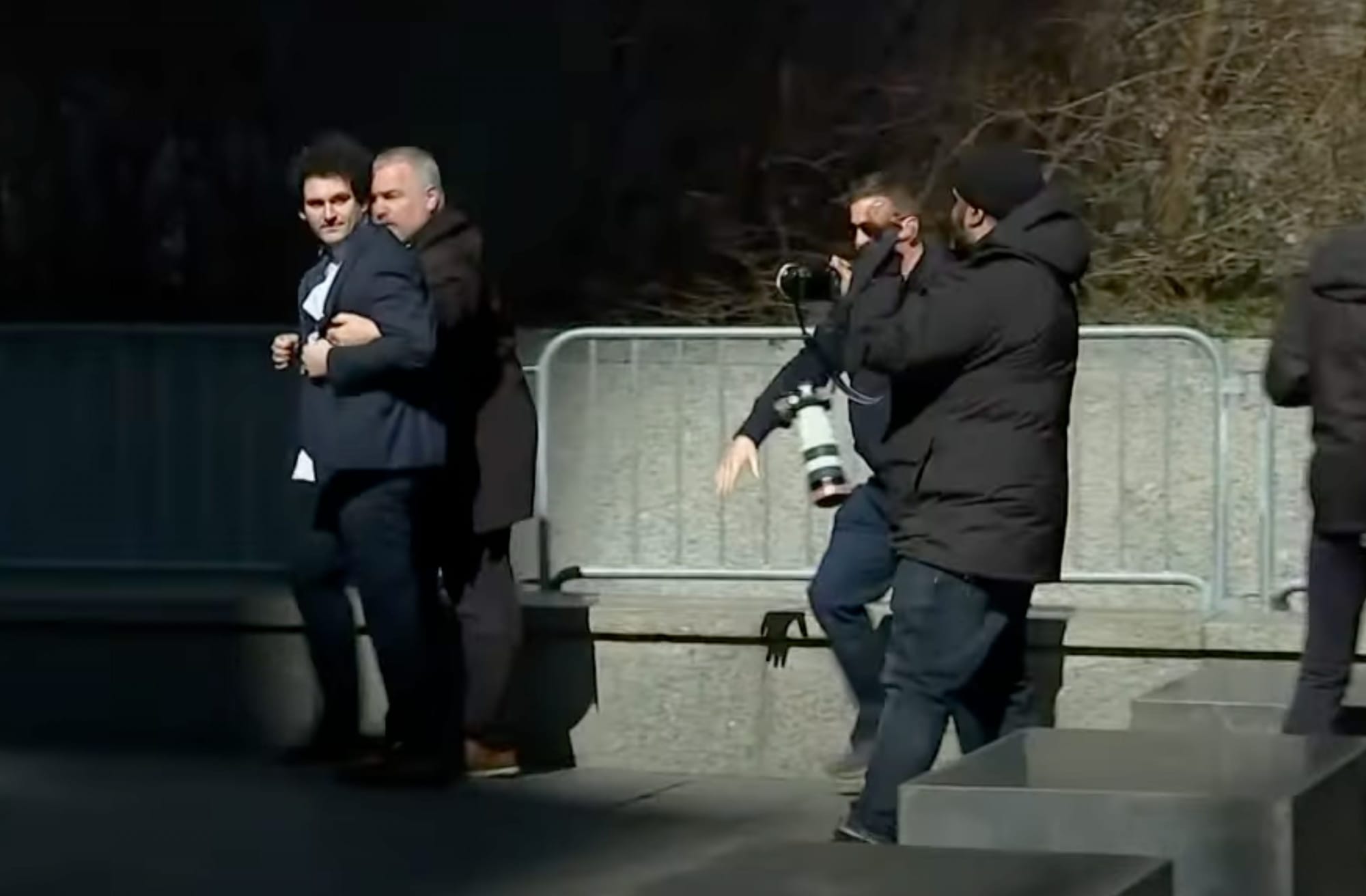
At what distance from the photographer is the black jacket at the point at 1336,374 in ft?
25.7

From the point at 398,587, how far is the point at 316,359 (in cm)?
69

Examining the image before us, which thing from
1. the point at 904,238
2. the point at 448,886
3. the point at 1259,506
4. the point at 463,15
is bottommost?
the point at 448,886

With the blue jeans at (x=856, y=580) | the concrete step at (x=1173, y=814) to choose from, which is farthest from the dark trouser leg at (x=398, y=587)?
the concrete step at (x=1173, y=814)

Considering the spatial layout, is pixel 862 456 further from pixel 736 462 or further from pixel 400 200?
pixel 400 200

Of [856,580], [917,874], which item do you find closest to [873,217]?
[856,580]

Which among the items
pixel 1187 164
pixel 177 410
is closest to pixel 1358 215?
pixel 1187 164

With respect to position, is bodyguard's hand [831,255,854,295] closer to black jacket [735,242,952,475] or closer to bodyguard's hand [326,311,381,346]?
black jacket [735,242,952,475]

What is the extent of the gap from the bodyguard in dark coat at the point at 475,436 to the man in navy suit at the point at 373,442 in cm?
13

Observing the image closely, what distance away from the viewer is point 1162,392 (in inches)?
366

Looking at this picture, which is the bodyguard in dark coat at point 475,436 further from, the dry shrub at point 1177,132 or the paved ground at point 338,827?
the dry shrub at point 1177,132

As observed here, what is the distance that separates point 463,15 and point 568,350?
6898 millimetres

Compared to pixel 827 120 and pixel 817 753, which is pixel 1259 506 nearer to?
pixel 817 753

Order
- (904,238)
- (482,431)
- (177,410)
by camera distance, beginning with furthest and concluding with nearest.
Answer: (177,410), (482,431), (904,238)

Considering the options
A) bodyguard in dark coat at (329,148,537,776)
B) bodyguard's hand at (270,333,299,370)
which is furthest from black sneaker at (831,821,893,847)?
bodyguard's hand at (270,333,299,370)
